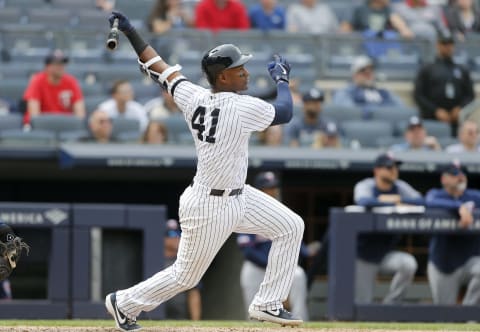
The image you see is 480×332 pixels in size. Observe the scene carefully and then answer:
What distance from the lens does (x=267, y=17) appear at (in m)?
12.2

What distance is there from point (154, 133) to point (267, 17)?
3.07 meters

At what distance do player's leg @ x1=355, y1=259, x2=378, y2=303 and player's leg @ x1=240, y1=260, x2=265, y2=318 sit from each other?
701 millimetres

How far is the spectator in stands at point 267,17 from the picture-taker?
1216 cm

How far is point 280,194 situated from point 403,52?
296cm

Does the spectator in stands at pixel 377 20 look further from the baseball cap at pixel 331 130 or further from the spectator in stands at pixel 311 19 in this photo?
the baseball cap at pixel 331 130

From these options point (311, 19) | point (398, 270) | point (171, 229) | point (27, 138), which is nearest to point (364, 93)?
point (311, 19)

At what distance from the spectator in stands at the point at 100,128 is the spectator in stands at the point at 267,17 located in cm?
302

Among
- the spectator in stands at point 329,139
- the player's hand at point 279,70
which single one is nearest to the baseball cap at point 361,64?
the spectator in stands at point 329,139

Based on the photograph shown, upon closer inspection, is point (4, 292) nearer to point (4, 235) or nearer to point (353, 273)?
point (353, 273)

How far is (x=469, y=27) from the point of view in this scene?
42.8ft

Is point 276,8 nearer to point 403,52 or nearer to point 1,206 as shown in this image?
point 403,52

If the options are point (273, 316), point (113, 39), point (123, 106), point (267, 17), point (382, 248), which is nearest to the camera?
point (113, 39)

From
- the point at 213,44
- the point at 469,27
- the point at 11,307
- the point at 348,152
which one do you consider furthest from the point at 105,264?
the point at 469,27

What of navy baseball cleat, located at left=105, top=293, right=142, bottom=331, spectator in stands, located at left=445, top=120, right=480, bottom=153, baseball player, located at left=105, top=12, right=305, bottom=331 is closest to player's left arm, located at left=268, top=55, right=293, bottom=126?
baseball player, located at left=105, top=12, right=305, bottom=331
